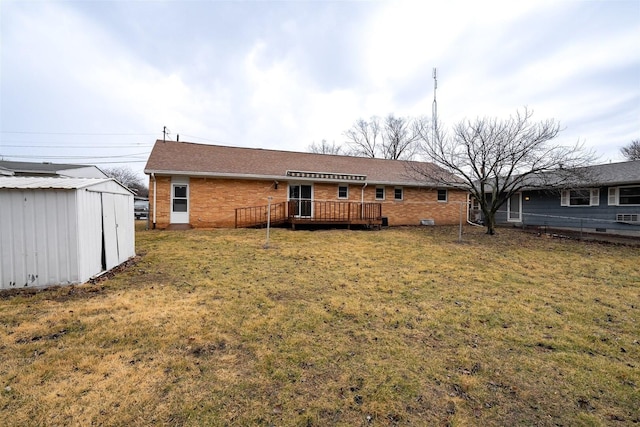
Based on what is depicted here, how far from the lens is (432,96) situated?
19797 millimetres

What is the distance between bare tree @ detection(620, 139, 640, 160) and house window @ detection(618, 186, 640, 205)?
27.7 meters

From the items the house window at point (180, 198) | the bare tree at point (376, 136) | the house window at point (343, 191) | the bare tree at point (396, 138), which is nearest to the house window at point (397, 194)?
the house window at point (343, 191)

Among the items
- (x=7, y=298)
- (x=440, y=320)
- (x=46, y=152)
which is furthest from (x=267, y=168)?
(x=46, y=152)

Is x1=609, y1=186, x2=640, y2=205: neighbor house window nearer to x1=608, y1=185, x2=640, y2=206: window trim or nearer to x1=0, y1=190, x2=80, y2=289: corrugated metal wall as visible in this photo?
x1=608, y1=185, x2=640, y2=206: window trim

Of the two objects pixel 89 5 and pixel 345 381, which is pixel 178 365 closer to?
pixel 345 381

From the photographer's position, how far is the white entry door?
43.4 feet

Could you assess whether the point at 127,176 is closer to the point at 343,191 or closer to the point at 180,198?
the point at 180,198

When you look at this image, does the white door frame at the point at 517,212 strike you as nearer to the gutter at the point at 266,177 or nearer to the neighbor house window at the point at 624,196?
the neighbor house window at the point at 624,196

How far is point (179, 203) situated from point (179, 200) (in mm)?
137

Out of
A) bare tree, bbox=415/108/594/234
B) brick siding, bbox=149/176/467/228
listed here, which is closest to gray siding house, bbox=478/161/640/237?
bare tree, bbox=415/108/594/234

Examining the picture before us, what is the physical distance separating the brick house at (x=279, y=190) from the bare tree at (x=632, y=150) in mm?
29956

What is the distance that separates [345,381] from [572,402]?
2.04m

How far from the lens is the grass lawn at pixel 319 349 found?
247 centimetres

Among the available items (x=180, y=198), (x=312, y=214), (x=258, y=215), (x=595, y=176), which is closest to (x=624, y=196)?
(x=595, y=176)
